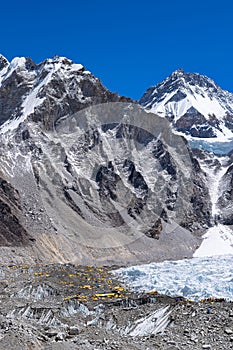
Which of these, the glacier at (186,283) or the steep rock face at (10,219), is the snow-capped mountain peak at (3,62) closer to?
the steep rock face at (10,219)

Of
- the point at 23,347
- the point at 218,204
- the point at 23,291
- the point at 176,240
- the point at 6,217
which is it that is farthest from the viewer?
the point at 218,204

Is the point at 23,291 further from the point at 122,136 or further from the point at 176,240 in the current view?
the point at 122,136

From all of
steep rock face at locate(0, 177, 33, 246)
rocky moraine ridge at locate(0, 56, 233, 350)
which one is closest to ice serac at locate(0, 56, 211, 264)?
rocky moraine ridge at locate(0, 56, 233, 350)

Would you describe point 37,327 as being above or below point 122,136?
below

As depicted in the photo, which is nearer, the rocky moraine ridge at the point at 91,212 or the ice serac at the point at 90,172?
the rocky moraine ridge at the point at 91,212

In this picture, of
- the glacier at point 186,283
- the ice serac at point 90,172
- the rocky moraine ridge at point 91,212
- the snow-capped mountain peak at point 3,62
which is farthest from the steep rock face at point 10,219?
the snow-capped mountain peak at point 3,62

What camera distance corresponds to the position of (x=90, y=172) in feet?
395

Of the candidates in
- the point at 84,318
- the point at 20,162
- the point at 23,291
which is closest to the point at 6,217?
the point at 20,162

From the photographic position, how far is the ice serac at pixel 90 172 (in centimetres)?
9088

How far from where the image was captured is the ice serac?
90.9m

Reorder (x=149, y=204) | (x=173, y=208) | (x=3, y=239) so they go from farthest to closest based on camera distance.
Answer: (x=173, y=208) < (x=149, y=204) < (x=3, y=239)

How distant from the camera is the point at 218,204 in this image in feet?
513

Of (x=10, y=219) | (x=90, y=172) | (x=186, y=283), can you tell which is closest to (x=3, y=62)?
(x=90, y=172)

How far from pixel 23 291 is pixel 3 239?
1822 inches
